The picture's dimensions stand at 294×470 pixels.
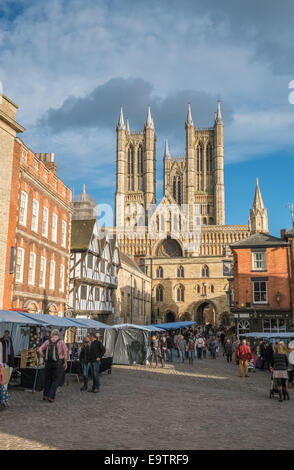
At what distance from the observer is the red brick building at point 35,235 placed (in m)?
20.6

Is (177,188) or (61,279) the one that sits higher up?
(177,188)

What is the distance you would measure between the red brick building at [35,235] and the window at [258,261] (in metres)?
13.9

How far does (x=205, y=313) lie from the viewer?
65.8 metres

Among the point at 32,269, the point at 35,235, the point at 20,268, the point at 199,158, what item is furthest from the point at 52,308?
the point at 199,158

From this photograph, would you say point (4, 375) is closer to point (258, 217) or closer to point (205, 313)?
point (205, 313)

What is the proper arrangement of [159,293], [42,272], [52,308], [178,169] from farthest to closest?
[178,169]
[159,293]
[52,308]
[42,272]

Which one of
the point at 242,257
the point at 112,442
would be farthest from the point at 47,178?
the point at 112,442

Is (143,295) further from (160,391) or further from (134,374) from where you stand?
(160,391)

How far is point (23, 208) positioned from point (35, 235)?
187cm

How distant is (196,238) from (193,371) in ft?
218

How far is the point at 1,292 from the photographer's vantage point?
64.3 feet

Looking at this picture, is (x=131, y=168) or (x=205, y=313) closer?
(x=205, y=313)

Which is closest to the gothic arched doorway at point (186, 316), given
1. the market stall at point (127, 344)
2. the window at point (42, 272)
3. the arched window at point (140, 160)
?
the market stall at point (127, 344)

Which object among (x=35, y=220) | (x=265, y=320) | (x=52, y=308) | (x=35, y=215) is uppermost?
(x=35, y=215)
